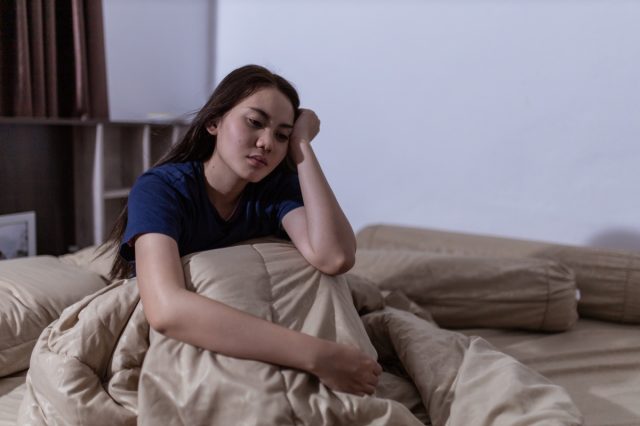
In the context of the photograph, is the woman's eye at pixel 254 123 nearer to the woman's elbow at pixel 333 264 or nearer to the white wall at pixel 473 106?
the woman's elbow at pixel 333 264

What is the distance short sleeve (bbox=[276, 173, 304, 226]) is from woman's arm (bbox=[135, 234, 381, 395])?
1.26 feet

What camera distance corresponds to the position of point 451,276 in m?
1.78

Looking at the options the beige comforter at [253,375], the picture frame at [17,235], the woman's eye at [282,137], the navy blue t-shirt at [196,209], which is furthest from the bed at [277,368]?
the picture frame at [17,235]

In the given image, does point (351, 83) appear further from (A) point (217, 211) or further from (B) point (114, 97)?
(A) point (217, 211)

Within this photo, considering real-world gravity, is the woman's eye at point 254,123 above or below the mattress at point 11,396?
above

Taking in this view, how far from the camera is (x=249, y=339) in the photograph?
3.16 ft

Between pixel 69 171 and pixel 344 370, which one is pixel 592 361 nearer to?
pixel 344 370

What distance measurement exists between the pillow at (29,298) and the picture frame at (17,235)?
57 cm

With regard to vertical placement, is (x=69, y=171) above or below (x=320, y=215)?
below

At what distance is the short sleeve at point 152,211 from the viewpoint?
1104mm

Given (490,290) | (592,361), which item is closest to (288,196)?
(490,290)

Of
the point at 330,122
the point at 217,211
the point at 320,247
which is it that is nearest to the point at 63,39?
the point at 330,122

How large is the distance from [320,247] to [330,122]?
5.50ft

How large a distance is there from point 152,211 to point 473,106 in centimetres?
159
